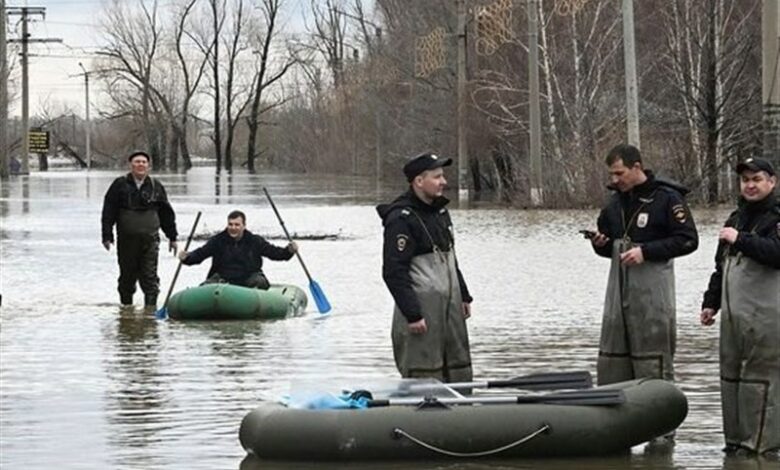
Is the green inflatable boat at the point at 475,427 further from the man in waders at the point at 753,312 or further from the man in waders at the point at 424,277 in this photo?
the man in waders at the point at 424,277

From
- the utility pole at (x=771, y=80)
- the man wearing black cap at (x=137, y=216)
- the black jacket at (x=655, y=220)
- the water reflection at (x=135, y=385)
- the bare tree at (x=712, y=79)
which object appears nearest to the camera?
the black jacket at (x=655, y=220)

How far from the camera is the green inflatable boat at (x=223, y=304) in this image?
695 inches

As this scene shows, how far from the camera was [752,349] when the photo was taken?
939cm

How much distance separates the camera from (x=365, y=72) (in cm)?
8038

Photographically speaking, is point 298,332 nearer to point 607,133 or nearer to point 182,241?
point 182,241

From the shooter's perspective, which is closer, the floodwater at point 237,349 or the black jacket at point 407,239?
the black jacket at point 407,239

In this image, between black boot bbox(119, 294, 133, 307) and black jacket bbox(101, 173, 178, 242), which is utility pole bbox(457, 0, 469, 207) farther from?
black jacket bbox(101, 173, 178, 242)

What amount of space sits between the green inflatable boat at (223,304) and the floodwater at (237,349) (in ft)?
0.67

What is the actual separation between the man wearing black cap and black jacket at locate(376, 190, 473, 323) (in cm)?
870

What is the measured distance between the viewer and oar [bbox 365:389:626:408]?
374 inches

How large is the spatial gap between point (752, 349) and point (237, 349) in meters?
6.92

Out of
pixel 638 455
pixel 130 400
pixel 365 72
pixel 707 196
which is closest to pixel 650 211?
pixel 638 455

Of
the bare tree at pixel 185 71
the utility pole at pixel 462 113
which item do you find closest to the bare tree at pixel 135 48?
the bare tree at pixel 185 71

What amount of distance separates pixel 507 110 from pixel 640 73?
4.37 meters
